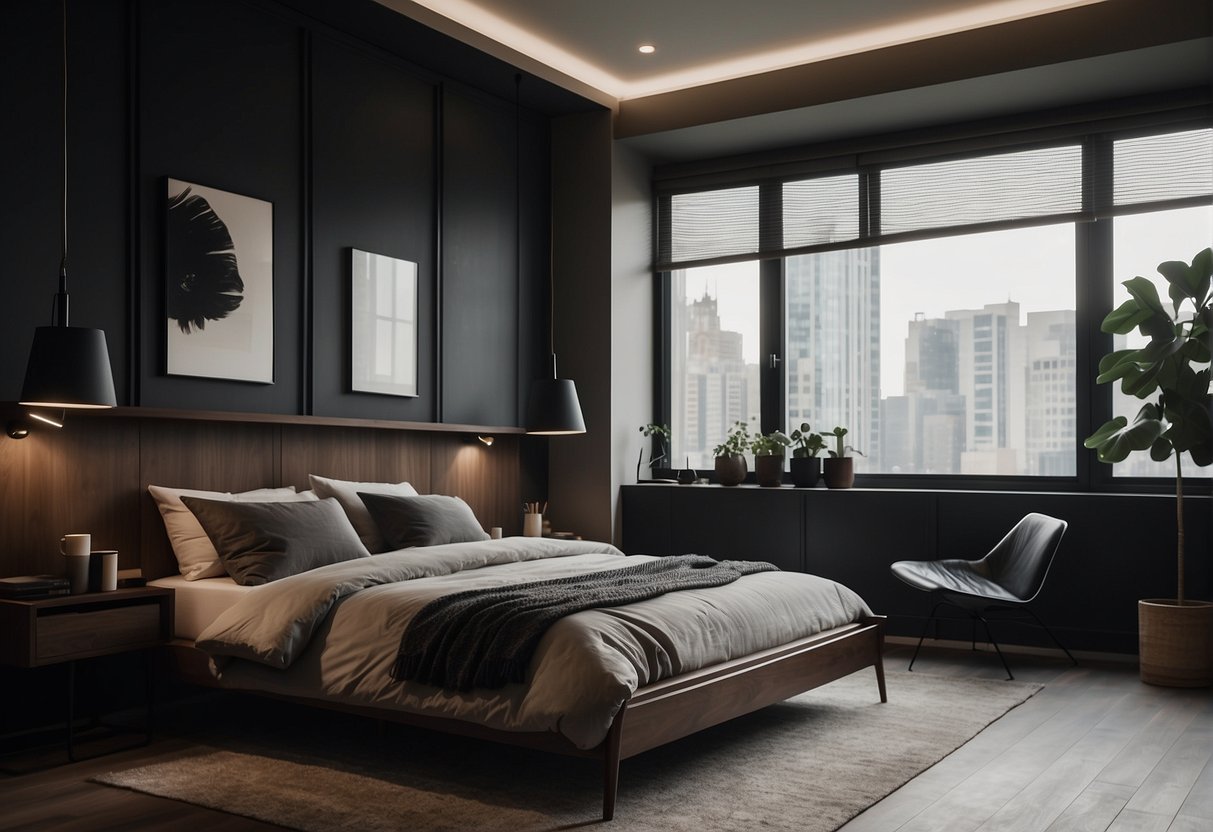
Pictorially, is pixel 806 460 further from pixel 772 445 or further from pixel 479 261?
pixel 479 261

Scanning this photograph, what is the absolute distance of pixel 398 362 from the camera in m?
5.55

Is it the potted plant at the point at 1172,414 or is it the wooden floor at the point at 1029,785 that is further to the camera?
the potted plant at the point at 1172,414

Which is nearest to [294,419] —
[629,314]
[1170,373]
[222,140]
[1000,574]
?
[222,140]

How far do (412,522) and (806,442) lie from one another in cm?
262

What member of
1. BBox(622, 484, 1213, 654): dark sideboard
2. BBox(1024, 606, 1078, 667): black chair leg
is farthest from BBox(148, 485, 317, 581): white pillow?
BBox(1024, 606, 1078, 667): black chair leg

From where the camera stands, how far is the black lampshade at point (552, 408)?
5887 millimetres

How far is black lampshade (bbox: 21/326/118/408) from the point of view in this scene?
3.55 metres

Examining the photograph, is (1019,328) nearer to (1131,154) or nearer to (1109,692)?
(1131,154)

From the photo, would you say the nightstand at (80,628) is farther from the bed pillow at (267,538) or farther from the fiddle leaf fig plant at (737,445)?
the fiddle leaf fig plant at (737,445)

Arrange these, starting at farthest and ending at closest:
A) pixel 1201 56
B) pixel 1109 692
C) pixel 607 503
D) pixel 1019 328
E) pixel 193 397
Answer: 1. pixel 607 503
2. pixel 1019 328
3. pixel 1201 56
4. pixel 1109 692
5. pixel 193 397

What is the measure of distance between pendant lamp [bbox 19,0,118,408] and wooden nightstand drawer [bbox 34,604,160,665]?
711mm

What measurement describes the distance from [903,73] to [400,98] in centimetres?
261


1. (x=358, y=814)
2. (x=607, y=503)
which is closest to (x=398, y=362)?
(x=607, y=503)

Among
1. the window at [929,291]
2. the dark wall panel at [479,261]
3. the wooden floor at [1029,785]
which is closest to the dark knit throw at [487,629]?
the wooden floor at [1029,785]
